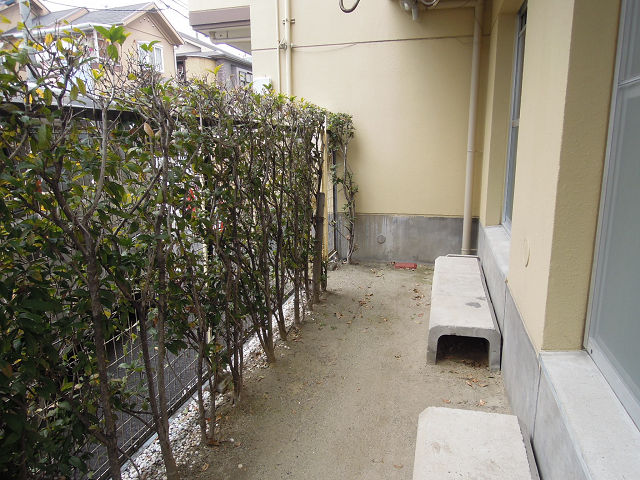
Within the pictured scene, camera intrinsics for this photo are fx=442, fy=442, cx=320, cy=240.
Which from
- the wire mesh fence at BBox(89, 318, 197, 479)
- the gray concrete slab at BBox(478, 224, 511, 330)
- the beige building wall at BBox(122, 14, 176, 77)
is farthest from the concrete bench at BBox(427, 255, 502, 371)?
the beige building wall at BBox(122, 14, 176, 77)

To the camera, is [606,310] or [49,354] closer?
[49,354]

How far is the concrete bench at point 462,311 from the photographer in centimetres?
326

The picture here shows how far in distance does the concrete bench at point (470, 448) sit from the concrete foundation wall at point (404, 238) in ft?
14.1

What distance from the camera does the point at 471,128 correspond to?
583 cm

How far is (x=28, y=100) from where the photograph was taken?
54.7 inches

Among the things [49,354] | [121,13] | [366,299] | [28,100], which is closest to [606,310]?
[49,354]

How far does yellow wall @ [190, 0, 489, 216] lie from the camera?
235 inches

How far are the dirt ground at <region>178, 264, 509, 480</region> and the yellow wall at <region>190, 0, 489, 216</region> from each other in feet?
7.72

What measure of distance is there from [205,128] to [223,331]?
4.28 feet

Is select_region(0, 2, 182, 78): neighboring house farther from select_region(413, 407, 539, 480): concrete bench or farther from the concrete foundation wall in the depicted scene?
select_region(413, 407, 539, 480): concrete bench

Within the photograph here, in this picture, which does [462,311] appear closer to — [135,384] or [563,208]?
[563,208]

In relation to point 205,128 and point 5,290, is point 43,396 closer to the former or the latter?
point 5,290

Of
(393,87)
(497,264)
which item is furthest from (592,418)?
(393,87)

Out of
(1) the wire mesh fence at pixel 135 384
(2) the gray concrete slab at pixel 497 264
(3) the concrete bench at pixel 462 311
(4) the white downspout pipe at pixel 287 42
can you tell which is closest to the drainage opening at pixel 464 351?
(3) the concrete bench at pixel 462 311
